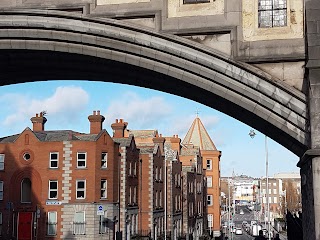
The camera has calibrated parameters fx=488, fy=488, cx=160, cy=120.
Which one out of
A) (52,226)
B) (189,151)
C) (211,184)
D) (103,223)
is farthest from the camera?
(211,184)

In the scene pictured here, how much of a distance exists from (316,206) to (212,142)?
228 ft

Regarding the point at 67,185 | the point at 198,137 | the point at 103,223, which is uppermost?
the point at 198,137

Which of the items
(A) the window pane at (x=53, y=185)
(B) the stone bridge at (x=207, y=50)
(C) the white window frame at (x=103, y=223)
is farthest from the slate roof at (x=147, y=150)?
(B) the stone bridge at (x=207, y=50)

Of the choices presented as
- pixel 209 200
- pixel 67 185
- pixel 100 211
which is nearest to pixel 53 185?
pixel 67 185

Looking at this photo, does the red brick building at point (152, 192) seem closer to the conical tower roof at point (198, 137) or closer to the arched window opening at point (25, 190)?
the arched window opening at point (25, 190)

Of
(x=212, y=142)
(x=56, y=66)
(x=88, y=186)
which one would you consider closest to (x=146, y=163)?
(x=88, y=186)

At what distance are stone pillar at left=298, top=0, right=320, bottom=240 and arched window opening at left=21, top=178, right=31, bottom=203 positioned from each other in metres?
35.7

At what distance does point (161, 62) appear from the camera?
31.9 feet

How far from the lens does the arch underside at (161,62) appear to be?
9.08m

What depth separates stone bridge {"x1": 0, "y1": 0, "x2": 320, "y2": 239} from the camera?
8.91m

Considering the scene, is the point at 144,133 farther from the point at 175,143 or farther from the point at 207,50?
the point at 207,50

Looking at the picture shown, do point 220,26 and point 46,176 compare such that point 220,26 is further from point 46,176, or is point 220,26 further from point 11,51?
point 46,176

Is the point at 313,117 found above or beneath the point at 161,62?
beneath

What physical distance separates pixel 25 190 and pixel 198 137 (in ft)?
128
